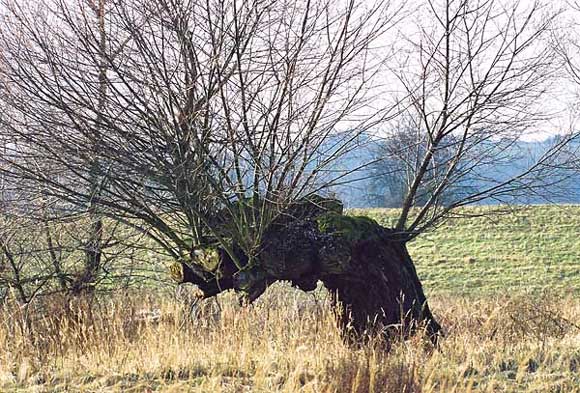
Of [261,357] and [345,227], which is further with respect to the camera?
[345,227]

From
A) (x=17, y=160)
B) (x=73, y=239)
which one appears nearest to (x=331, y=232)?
(x=17, y=160)

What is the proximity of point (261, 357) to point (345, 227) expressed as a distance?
64.0 inches

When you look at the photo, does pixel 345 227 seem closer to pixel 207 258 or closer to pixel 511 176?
pixel 207 258

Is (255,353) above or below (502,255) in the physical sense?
below

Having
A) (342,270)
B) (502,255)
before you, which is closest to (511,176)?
(342,270)

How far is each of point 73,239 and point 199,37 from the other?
332 centimetres

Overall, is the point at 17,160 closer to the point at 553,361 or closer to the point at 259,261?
the point at 259,261

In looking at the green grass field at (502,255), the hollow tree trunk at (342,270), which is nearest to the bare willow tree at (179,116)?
Result: the hollow tree trunk at (342,270)

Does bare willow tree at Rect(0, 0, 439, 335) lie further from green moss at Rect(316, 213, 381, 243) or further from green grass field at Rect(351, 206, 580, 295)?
green grass field at Rect(351, 206, 580, 295)

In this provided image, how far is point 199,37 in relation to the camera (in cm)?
530

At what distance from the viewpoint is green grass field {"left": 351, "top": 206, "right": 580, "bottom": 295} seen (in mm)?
18047

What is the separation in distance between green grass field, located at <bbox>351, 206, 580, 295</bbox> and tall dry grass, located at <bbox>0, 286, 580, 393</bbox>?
962 cm

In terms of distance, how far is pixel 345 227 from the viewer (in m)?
6.16

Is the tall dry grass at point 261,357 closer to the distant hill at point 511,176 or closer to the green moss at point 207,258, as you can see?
the green moss at point 207,258
